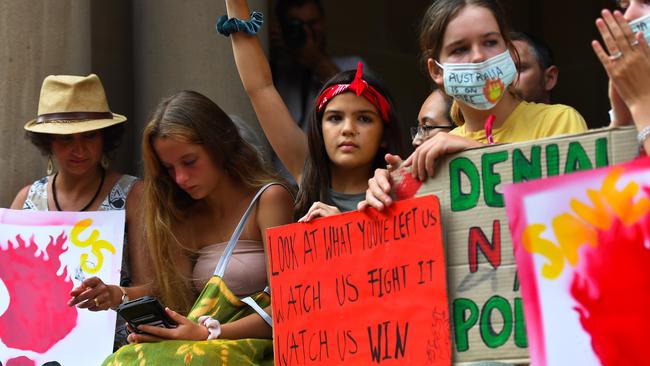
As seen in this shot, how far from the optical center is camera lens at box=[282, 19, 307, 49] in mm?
6977

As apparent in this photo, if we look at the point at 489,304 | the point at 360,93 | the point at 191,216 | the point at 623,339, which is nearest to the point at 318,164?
the point at 360,93

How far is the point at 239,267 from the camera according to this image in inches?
193

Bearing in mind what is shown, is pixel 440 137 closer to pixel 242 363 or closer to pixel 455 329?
pixel 455 329

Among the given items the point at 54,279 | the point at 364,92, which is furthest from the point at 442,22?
the point at 54,279

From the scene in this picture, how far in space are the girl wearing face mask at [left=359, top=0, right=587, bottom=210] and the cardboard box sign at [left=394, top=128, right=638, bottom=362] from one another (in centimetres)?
29

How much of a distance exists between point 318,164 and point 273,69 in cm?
236

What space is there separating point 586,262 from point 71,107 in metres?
3.48

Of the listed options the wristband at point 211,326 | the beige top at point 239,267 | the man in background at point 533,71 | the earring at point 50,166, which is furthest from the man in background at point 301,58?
the wristband at point 211,326

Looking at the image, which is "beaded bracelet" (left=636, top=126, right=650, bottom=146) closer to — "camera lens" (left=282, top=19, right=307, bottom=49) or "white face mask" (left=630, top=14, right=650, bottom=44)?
"white face mask" (left=630, top=14, right=650, bottom=44)

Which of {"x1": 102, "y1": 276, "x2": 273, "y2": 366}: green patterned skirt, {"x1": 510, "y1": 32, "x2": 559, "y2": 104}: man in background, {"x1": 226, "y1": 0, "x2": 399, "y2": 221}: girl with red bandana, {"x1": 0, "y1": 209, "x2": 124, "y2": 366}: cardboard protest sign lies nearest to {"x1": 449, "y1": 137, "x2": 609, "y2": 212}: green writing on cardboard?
{"x1": 226, "y1": 0, "x2": 399, "y2": 221}: girl with red bandana

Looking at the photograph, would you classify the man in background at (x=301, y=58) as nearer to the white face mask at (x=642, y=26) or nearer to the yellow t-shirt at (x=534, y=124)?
the yellow t-shirt at (x=534, y=124)

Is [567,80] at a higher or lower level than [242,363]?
higher

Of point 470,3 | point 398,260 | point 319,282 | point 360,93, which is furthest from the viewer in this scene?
point 360,93

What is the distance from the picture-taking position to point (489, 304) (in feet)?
11.5
